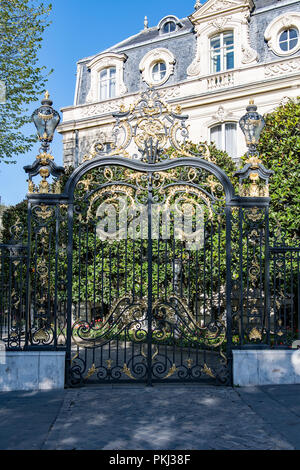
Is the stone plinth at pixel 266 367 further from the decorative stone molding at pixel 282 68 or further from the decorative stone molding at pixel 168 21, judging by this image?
the decorative stone molding at pixel 168 21

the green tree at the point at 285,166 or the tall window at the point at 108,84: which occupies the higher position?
the tall window at the point at 108,84

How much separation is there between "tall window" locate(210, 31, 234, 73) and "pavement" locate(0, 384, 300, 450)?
1474 cm

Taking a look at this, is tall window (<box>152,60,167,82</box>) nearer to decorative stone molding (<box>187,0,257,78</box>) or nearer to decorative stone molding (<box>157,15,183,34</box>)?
decorative stone molding (<box>187,0,257,78</box>)

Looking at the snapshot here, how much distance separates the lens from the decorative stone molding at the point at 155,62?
62.6 feet

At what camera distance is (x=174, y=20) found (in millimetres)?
20094

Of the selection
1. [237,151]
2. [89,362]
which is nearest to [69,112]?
[237,151]

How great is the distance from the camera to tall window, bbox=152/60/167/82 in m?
19.5

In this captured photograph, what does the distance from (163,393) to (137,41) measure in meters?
18.7

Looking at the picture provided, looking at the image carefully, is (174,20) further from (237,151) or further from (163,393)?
(163,393)

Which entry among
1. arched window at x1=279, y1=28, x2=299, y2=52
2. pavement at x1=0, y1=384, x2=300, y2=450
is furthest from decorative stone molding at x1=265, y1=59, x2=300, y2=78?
pavement at x1=0, y1=384, x2=300, y2=450

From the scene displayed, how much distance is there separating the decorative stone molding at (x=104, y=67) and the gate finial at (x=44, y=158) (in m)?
13.8

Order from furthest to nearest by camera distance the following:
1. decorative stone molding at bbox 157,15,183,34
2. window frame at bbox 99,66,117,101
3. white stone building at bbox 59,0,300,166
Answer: window frame at bbox 99,66,117,101
decorative stone molding at bbox 157,15,183,34
white stone building at bbox 59,0,300,166

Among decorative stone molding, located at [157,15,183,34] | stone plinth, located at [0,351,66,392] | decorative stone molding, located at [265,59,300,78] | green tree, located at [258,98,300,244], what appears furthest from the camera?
decorative stone molding, located at [157,15,183,34]

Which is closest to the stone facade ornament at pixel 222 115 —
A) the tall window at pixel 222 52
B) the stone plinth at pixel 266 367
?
the tall window at pixel 222 52
